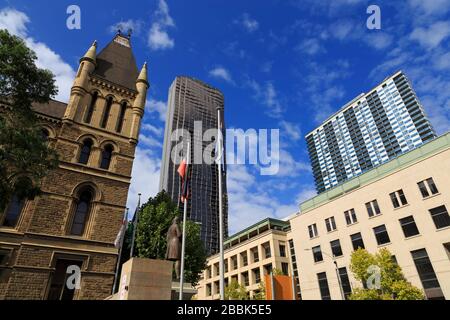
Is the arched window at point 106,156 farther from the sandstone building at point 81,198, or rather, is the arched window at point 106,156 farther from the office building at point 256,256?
the office building at point 256,256

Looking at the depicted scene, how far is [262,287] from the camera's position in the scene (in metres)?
49.2

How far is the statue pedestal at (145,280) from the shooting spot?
459 inches

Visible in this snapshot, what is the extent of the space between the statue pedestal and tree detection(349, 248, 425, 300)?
23.5m

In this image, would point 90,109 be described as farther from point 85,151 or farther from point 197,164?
point 197,164

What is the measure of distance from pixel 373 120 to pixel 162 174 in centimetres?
11558

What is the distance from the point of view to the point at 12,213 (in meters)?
20.2

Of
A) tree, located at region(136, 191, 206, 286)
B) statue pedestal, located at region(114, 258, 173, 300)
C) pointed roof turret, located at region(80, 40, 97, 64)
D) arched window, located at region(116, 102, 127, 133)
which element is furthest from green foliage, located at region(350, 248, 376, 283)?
pointed roof turret, located at region(80, 40, 97, 64)

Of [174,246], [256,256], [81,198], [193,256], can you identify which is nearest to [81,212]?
[81,198]

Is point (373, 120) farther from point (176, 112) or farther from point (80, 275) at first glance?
point (80, 275)

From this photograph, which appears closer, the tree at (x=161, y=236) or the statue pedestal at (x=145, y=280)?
the statue pedestal at (x=145, y=280)

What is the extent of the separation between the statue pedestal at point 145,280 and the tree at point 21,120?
25.5ft

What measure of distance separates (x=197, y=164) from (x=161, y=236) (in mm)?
114028

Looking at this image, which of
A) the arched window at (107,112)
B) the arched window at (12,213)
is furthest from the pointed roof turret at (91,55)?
the arched window at (12,213)

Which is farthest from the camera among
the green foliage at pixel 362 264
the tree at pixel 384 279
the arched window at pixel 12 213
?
the green foliage at pixel 362 264
